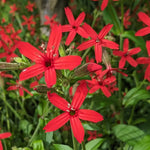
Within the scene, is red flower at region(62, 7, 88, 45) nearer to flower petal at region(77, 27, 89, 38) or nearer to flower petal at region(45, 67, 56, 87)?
flower petal at region(77, 27, 89, 38)

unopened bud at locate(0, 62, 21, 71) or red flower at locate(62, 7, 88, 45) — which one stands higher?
red flower at locate(62, 7, 88, 45)

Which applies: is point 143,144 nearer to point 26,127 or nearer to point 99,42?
point 99,42

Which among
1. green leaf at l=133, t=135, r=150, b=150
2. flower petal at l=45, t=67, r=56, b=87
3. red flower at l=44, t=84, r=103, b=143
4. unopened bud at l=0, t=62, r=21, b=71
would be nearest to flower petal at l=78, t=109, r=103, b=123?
red flower at l=44, t=84, r=103, b=143

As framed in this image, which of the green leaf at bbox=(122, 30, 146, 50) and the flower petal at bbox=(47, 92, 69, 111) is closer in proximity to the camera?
the flower petal at bbox=(47, 92, 69, 111)

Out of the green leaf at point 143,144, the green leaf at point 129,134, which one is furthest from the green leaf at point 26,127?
the green leaf at point 143,144

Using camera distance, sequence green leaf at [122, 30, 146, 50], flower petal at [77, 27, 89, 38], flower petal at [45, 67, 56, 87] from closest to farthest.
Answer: flower petal at [45, 67, 56, 87] < flower petal at [77, 27, 89, 38] < green leaf at [122, 30, 146, 50]

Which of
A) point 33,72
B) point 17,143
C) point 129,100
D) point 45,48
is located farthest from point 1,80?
point 129,100

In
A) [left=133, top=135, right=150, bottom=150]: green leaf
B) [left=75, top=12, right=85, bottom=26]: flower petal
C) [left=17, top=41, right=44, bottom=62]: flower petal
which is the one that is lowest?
[left=133, top=135, right=150, bottom=150]: green leaf

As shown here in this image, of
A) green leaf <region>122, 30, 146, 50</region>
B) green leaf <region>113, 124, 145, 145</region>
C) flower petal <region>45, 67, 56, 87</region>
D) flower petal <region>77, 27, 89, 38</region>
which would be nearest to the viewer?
flower petal <region>45, 67, 56, 87</region>
